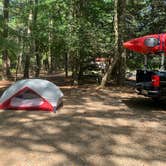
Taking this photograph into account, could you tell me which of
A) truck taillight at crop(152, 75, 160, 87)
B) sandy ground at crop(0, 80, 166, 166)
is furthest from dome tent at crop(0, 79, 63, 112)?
truck taillight at crop(152, 75, 160, 87)

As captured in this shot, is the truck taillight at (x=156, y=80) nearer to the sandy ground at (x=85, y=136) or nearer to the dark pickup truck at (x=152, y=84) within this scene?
the dark pickup truck at (x=152, y=84)

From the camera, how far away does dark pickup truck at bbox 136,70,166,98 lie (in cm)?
776

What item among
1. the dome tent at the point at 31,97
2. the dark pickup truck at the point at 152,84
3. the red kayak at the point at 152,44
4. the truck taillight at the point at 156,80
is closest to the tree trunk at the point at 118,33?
the red kayak at the point at 152,44

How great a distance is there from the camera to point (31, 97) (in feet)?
25.8

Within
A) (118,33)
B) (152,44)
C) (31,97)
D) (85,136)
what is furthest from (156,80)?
(118,33)

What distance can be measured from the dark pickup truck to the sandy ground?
20.8 inches

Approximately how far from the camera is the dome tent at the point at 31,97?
7643mm

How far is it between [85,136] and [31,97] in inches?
107

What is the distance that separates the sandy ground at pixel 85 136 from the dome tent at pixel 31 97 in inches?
10.1

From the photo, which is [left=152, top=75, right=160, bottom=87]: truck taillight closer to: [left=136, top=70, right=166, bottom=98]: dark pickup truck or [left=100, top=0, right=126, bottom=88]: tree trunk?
[left=136, top=70, right=166, bottom=98]: dark pickup truck

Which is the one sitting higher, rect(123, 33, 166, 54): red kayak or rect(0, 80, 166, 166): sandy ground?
rect(123, 33, 166, 54): red kayak

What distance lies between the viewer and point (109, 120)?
6.95 meters

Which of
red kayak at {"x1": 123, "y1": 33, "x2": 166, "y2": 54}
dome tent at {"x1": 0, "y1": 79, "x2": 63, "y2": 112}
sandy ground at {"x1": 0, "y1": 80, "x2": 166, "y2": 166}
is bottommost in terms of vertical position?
sandy ground at {"x1": 0, "y1": 80, "x2": 166, "y2": 166}

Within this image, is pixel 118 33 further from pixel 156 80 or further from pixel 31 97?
pixel 31 97
